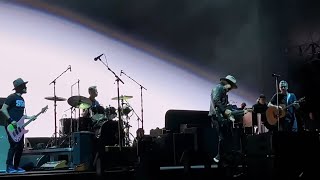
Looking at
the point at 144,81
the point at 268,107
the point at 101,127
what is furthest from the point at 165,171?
the point at 144,81

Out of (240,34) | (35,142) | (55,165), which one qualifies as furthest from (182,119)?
(240,34)

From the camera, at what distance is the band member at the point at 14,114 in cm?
704

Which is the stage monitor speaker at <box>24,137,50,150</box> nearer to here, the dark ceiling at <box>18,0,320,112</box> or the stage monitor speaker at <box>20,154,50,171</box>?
the stage monitor speaker at <box>20,154,50,171</box>

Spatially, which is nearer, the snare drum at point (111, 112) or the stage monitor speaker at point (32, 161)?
the stage monitor speaker at point (32, 161)

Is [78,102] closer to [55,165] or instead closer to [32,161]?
[55,165]

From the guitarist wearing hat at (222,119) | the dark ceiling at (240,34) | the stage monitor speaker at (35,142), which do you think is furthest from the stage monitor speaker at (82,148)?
the dark ceiling at (240,34)

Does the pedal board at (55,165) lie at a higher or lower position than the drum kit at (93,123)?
lower

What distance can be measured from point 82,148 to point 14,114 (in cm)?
130

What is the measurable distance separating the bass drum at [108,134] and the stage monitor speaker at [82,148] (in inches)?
12.2

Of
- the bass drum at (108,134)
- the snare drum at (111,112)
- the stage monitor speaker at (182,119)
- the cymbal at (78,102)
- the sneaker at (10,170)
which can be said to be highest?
the cymbal at (78,102)

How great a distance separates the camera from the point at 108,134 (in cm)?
830

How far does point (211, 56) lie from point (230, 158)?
539 centimetres

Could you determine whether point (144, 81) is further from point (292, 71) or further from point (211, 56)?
point (292, 71)

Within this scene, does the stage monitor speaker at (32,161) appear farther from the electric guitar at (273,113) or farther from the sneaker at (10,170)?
the electric guitar at (273,113)
